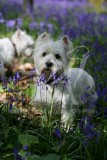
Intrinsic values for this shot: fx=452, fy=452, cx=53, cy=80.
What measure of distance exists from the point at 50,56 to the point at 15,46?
382cm

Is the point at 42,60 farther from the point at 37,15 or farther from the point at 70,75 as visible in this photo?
the point at 37,15

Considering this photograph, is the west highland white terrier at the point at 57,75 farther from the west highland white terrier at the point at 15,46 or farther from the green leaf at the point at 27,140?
the west highland white terrier at the point at 15,46

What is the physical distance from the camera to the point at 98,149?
147 inches

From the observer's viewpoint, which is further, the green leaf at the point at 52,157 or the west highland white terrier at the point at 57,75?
the west highland white terrier at the point at 57,75

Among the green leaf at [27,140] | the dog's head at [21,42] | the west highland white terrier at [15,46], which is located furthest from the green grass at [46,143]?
the dog's head at [21,42]

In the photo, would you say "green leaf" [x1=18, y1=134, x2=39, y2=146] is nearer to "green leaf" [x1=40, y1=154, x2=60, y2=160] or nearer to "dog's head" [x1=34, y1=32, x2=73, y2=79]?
"green leaf" [x1=40, y1=154, x2=60, y2=160]

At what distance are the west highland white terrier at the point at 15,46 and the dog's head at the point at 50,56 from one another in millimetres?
3173

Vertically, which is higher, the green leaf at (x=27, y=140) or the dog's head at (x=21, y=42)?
the dog's head at (x=21, y=42)

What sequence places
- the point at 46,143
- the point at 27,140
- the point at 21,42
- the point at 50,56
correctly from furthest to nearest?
the point at 21,42, the point at 50,56, the point at 46,143, the point at 27,140

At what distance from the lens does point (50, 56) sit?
4.81 m

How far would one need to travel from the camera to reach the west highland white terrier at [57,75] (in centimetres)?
475

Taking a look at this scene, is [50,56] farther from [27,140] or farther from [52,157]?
[52,157]

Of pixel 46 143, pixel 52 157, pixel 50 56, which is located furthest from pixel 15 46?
pixel 52 157

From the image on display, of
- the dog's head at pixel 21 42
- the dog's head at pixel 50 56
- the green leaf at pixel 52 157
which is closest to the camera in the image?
the green leaf at pixel 52 157
